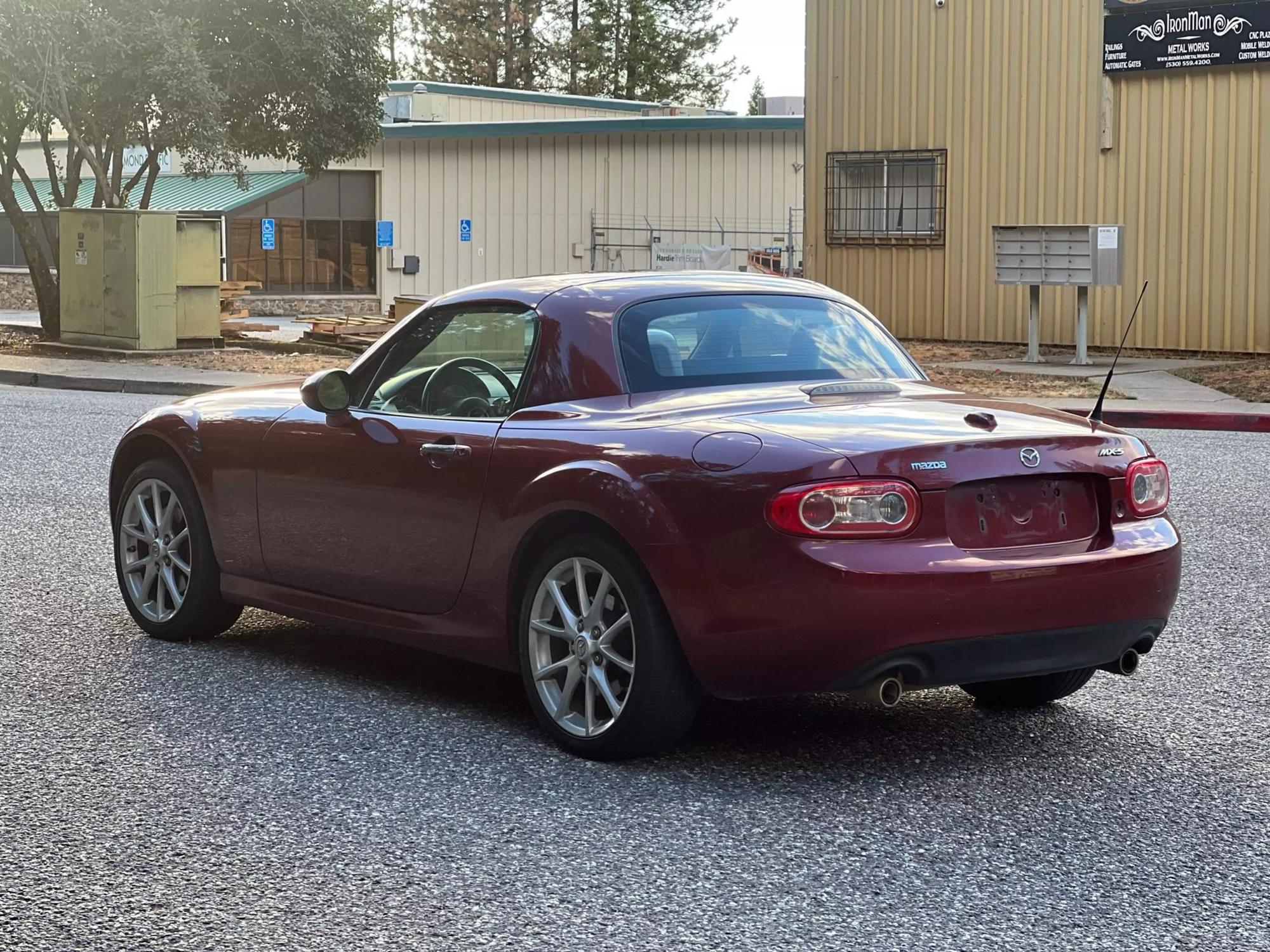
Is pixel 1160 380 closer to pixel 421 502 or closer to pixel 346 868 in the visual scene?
pixel 421 502

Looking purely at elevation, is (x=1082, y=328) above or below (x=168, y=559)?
above

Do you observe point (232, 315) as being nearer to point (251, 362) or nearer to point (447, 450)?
point (251, 362)

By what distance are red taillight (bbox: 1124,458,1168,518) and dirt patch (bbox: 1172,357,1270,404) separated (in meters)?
13.4

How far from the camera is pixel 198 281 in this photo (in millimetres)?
26062

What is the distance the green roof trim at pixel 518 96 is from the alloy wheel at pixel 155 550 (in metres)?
42.0

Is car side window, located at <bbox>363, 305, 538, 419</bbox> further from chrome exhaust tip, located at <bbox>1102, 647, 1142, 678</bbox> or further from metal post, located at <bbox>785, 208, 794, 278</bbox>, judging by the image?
metal post, located at <bbox>785, 208, 794, 278</bbox>

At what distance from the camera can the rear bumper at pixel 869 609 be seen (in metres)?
4.66

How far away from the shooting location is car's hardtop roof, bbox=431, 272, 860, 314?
5656 mm

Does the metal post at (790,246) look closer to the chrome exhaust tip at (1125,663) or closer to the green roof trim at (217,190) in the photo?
the green roof trim at (217,190)

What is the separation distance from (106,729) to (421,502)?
1.17m

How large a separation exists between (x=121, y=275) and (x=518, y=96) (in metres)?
28.5

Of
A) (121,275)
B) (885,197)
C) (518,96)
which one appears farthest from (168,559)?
(518,96)

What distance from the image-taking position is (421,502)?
5.70 m

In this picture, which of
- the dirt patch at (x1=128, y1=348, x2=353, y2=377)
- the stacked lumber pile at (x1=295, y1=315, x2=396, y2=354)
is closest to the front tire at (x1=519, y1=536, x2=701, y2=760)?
the dirt patch at (x1=128, y1=348, x2=353, y2=377)
